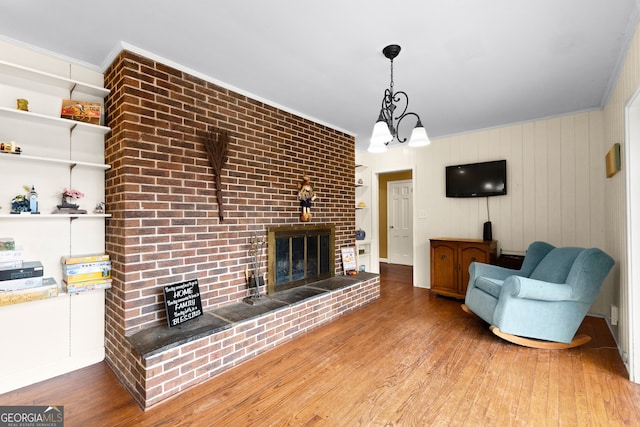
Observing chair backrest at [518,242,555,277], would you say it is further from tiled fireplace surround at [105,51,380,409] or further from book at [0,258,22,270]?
book at [0,258,22,270]

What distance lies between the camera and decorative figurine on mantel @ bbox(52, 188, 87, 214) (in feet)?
7.07

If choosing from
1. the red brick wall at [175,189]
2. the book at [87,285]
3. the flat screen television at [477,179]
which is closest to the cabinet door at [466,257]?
the flat screen television at [477,179]

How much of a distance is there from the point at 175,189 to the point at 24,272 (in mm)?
1062

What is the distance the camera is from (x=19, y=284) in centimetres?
192

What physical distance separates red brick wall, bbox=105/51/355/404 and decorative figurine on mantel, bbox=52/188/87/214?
0.19 m

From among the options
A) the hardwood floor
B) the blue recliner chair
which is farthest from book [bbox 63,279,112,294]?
the blue recliner chair

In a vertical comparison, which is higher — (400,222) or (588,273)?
(400,222)

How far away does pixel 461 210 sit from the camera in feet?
14.2

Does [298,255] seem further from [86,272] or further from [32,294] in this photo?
[32,294]

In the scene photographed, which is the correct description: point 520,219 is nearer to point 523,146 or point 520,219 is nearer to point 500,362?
point 523,146

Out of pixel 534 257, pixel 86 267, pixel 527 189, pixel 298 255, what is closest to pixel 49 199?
pixel 86 267

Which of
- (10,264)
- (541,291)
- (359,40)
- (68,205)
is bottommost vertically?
(541,291)

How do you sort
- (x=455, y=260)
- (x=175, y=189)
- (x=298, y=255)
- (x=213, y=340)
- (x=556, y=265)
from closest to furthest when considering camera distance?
(x=213, y=340), (x=175, y=189), (x=556, y=265), (x=298, y=255), (x=455, y=260)

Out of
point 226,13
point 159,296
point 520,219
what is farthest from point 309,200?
point 520,219
